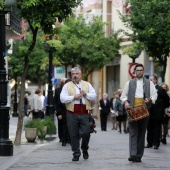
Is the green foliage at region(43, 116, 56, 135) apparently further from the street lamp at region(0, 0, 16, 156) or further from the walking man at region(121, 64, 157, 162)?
the walking man at region(121, 64, 157, 162)

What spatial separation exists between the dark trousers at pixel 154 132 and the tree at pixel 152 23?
12.1 m

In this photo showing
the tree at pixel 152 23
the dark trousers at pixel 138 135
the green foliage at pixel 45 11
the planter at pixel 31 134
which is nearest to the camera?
the dark trousers at pixel 138 135

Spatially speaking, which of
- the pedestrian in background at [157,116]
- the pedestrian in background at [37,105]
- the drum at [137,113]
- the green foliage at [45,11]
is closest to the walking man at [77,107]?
the drum at [137,113]

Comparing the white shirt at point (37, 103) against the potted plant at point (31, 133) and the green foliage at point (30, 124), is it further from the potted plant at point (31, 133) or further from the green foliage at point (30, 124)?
the potted plant at point (31, 133)

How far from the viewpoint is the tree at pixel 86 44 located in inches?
1890

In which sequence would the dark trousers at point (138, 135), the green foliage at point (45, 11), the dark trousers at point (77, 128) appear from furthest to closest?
the green foliage at point (45, 11) < the dark trousers at point (77, 128) < the dark trousers at point (138, 135)

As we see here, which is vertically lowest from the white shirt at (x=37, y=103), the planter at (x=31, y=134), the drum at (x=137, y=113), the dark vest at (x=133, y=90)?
the planter at (x=31, y=134)

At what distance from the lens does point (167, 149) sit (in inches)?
804

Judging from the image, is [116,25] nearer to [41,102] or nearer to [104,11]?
[104,11]

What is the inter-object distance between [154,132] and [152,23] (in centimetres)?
1311

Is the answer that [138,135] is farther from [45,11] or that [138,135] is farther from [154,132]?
[45,11]

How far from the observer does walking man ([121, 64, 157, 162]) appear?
51.2ft

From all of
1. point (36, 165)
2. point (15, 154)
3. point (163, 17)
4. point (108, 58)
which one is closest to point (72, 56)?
point (108, 58)

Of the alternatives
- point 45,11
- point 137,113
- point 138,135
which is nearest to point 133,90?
point 137,113
